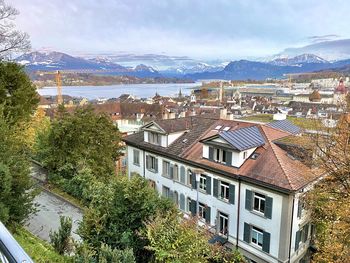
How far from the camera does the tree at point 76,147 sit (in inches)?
938

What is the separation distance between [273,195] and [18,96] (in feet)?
70.3

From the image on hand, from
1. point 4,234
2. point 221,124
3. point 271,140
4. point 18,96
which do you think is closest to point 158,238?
point 4,234

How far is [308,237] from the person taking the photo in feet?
66.6

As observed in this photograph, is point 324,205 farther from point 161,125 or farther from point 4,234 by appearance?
point 4,234

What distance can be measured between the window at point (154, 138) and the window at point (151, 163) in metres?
1.36

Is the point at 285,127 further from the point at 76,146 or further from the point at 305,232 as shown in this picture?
the point at 76,146

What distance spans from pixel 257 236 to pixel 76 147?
15.3 m

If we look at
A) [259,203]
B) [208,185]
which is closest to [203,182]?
[208,185]

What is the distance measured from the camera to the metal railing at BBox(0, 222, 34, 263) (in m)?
1.61

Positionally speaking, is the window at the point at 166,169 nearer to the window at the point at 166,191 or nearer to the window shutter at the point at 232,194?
the window at the point at 166,191

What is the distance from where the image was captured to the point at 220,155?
21156 millimetres

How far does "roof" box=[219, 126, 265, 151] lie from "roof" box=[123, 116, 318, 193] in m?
0.08

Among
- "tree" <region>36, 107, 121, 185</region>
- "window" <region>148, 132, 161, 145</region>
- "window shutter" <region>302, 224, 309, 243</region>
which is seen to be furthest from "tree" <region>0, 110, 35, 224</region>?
"window shutter" <region>302, 224, 309, 243</region>

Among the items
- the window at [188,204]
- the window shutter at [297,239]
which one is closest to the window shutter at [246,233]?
the window shutter at [297,239]
